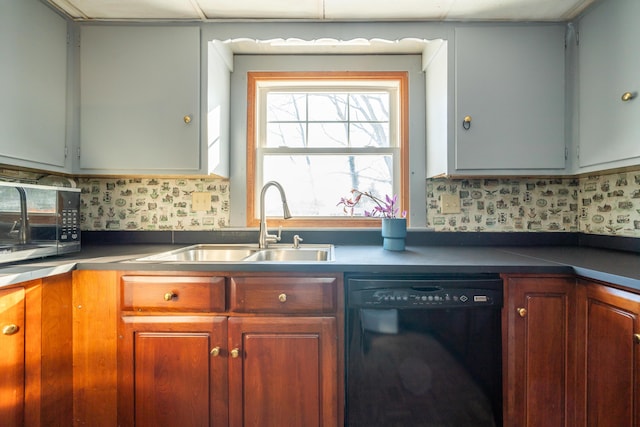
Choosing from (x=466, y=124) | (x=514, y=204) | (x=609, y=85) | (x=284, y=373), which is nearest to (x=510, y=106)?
(x=466, y=124)

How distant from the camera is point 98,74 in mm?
1565

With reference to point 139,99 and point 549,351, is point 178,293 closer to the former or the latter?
point 139,99

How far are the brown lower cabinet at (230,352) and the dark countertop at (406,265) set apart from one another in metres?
0.05

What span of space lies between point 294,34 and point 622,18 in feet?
4.79

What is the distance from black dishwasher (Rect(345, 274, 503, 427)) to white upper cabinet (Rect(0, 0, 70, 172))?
1.54 meters

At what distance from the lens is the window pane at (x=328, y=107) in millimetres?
1961

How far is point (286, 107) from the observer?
1974 mm

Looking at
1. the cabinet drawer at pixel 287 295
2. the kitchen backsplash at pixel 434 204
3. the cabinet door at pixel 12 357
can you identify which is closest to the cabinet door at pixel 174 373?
the cabinet drawer at pixel 287 295

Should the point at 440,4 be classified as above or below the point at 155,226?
above

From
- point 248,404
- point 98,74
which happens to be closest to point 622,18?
point 248,404

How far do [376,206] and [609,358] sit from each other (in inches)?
45.8

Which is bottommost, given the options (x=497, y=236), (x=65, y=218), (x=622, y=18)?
(x=497, y=236)

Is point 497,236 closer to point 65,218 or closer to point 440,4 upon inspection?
point 440,4

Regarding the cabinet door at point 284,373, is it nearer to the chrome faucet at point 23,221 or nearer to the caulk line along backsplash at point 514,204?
the chrome faucet at point 23,221
